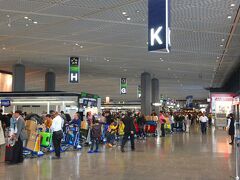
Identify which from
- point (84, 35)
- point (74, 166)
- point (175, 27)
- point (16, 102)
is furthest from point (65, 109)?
point (74, 166)

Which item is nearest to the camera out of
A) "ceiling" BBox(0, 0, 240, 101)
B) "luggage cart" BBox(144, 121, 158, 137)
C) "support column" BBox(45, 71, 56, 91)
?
"ceiling" BBox(0, 0, 240, 101)

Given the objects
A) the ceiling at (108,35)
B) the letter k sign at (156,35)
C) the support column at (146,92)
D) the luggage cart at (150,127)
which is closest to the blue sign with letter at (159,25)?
the letter k sign at (156,35)

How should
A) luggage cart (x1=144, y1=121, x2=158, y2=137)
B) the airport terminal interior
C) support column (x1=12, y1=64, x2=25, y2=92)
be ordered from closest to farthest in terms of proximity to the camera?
the airport terminal interior, luggage cart (x1=144, y1=121, x2=158, y2=137), support column (x1=12, y1=64, x2=25, y2=92)

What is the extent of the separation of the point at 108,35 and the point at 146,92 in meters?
17.2

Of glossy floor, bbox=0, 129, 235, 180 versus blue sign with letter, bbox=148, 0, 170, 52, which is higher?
blue sign with letter, bbox=148, 0, 170, 52

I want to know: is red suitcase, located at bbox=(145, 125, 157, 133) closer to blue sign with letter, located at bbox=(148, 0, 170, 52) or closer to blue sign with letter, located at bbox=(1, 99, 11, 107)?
blue sign with letter, located at bbox=(1, 99, 11, 107)

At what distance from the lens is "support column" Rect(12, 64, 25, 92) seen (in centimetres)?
2858

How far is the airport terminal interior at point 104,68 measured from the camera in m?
10.1

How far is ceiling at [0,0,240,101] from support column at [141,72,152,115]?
2.62m

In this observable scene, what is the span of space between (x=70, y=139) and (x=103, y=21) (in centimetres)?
526

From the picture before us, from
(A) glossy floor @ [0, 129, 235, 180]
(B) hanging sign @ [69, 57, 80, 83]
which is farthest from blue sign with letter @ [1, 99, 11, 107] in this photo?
(A) glossy floor @ [0, 129, 235, 180]

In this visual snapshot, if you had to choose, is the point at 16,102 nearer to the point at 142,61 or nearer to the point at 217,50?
the point at 142,61

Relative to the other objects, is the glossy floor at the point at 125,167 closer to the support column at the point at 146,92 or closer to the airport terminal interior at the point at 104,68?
the airport terminal interior at the point at 104,68

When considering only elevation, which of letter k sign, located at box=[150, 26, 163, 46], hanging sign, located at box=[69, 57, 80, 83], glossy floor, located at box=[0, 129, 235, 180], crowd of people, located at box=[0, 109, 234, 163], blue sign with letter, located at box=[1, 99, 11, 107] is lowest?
glossy floor, located at box=[0, 129, 235, 180]
